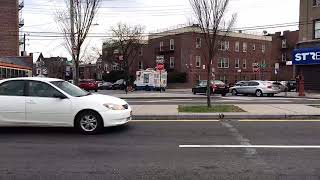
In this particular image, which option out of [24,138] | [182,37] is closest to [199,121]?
[24,138]

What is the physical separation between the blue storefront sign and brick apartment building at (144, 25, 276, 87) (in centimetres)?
2635

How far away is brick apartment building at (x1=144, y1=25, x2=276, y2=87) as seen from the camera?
73.0 m

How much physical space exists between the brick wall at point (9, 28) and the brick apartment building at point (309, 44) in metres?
46.7

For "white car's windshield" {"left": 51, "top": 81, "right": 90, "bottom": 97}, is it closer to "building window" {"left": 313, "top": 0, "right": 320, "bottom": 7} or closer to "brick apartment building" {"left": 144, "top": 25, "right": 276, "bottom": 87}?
"building window" {"left": 313, "top": 0, "right": 320, "bottom": 7}

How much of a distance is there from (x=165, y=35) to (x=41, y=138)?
225 ft

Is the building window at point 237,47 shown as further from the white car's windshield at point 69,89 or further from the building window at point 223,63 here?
the white car's windshield at point 69,89

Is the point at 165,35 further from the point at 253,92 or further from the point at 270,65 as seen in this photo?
the point at 253,92

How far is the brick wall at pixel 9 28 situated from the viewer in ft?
239

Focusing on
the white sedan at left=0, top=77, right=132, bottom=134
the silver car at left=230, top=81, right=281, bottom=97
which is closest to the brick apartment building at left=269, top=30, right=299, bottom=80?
the silver car at left=230, top=81, right=281, bottom=97

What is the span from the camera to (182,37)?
73.4 m

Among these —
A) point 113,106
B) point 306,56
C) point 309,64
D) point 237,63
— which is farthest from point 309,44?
point 237,63

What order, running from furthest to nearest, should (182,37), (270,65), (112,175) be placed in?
(270,65)
(182,37)
(112,175)

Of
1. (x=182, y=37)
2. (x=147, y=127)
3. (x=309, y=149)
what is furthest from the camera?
(x=182, y=37)

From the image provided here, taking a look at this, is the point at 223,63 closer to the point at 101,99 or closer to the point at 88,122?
the point at 101,99
